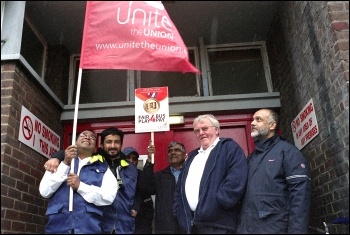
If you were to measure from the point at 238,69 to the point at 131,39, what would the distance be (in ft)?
8.49

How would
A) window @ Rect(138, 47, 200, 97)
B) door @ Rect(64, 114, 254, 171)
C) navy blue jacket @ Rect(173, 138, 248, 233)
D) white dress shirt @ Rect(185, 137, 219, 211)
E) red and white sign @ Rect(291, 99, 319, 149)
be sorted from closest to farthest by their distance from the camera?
1. navy blue jacket @ Rect(173, 138, 248, 233)
2. white dress shirt @ Rect(185, 137, 219, 211)
3. red and white sign @ Rect(291, 99, 319, 149)
4. door @ Rect(64, 114, 254, 171)
5. window @ Rect(138, 47, 200, 97)

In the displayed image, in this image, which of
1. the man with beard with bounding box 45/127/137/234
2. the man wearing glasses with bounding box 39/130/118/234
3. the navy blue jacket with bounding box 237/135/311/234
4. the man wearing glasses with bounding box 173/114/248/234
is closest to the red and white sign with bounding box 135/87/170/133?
the man with beard with bounding box 45/127/137/234

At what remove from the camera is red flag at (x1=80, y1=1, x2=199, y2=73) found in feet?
11.5

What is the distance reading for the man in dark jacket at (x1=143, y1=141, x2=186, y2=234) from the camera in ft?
12.3

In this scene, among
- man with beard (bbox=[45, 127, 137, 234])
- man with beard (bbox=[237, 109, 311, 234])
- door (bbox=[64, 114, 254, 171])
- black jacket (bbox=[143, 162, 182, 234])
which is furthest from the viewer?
door (bbox=[64, 114, 254, 171])

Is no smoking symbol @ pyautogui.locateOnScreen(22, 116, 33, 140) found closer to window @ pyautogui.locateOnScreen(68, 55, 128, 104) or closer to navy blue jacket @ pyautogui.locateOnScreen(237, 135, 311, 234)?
window @ pyautogui.locateOnScreen(68, 55, 128, 104)

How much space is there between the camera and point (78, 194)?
3.20 metres

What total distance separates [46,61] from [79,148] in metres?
2.44

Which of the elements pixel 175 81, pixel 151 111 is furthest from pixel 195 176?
pixel 175 81

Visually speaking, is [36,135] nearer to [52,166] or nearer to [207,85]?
[52,166]

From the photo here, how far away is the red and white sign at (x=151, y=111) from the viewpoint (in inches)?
165

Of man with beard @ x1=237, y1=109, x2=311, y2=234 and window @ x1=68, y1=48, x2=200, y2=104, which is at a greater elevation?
window @ x1=68, y1=48, x2=200, y2=104

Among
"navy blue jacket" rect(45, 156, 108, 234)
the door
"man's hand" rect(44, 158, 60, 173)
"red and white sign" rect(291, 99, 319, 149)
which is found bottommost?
"navy blue jacket" rect(45, 156, 108, 234)

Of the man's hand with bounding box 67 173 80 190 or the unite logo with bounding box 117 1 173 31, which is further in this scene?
the unite logo with bounding box 117 1 173 31
